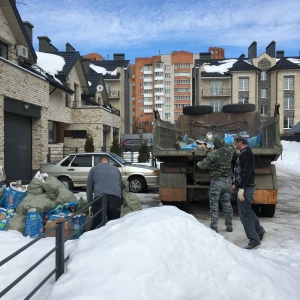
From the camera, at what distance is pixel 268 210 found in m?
7.88

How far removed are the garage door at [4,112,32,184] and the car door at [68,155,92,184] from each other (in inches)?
107

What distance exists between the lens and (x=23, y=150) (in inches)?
598

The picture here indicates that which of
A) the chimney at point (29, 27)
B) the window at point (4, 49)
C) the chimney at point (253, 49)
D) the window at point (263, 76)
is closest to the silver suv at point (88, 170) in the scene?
the window at point (4, 49)

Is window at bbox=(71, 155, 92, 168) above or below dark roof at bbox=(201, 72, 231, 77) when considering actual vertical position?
below

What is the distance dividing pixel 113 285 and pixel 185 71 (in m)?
99.5

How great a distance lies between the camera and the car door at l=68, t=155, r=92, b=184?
40.6 feet

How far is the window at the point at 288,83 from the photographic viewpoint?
167ft

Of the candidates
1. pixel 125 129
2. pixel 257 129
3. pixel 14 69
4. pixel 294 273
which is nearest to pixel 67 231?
pixel 294 273

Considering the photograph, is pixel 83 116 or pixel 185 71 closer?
pixel 83 116

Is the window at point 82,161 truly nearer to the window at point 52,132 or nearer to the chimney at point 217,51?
the window at point 52,132

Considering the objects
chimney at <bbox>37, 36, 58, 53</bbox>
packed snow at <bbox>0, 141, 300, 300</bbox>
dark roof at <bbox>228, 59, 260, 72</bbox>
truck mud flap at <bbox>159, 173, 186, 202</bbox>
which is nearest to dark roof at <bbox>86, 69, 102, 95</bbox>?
chimney at <bbox>37, 36, 58, 53</bbox>

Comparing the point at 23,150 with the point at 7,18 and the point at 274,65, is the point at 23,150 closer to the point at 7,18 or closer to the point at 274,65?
the point at 7,18

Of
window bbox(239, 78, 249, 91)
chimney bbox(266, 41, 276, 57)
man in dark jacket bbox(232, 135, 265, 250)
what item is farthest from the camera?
chimney bbox(266, 41, 276, 57)

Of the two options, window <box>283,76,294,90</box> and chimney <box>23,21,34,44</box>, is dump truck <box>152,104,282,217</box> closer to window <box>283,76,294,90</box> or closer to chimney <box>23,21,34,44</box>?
chimney <box>23,21,34,44</box>
